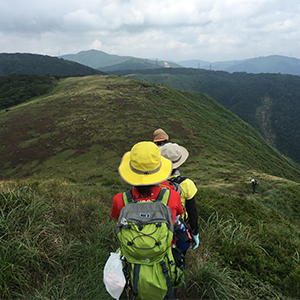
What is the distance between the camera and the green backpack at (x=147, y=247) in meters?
1.89

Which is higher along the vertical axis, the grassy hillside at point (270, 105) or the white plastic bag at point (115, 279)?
the white plastic bag at point (115, 279)

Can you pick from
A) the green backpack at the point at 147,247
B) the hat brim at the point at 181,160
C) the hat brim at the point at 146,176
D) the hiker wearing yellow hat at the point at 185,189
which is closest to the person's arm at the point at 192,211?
the hiker wearing yellow hat at the point at 185,189

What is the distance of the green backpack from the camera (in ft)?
6.21

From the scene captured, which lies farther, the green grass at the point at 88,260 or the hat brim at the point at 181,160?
the hat brim at the point at 181,160

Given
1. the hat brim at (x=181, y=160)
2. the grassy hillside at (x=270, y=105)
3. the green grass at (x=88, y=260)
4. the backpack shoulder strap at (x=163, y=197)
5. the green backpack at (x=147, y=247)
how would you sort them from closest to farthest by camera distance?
1. the green backpack at (x=147, y=247)
2. the backpack shoulder strap at (x=163, y=197)
3. the green grass at (x=88, y=260)
4. the hat brim at (x=181, y=160)
5. the grassy hillside at (x=270, y=105)

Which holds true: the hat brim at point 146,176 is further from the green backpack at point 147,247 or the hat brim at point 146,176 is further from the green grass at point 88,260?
the green grass at point 88,260

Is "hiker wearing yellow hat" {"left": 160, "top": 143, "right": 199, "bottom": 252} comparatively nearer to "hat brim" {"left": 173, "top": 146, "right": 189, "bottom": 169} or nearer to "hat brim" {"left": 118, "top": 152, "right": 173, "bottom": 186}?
"hat brim" {"left": 173, "top": 146, "right": 189, "bottom": 169}

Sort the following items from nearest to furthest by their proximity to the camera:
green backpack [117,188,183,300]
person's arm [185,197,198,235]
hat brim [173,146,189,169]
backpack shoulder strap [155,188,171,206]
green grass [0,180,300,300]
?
green backpack [117,188,183,300], backpack shoulder strap [155,188,171,206], green grass [0,180,300,300], person's arm [185,197,198,235], hat brim [173,146,189,169]

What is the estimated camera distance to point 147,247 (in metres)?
1.86

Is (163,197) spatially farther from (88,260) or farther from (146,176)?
(88,260)

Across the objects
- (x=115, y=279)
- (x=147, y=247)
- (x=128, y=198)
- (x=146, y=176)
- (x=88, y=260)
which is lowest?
(x=88, y=260)

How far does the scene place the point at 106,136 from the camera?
31.9 metres

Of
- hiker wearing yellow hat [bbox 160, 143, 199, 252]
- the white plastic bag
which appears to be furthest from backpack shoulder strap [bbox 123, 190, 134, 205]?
hiker wearing yellow hat [bbox 160, 143, 199, 252]

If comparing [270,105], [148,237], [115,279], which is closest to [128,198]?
[148,237]
